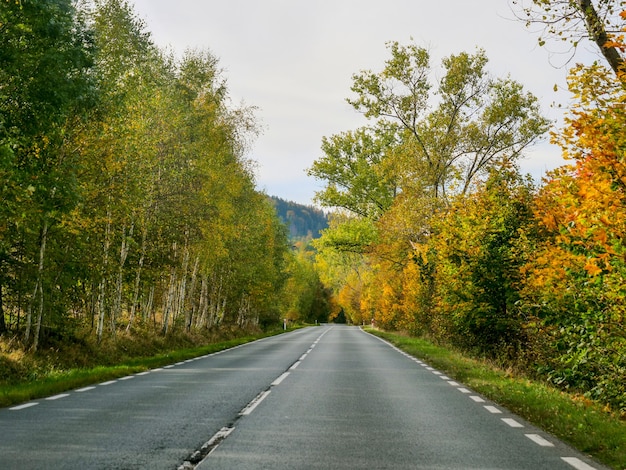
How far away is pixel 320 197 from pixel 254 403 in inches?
1212

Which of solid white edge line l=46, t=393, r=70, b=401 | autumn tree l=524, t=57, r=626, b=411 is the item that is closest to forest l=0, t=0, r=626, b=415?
autumn tree l=524, t=57, r=626, b=411

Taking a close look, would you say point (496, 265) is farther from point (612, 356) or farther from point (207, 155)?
point (207, 155)

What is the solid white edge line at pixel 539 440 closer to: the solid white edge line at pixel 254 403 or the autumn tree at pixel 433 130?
the solid white edge line at pixel 254 403

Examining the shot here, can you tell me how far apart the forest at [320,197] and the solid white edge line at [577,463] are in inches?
79.8

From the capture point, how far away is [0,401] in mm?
9414

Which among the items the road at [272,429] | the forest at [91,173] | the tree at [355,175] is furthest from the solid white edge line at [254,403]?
the tree at [355,175]

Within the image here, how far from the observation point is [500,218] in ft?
62.3

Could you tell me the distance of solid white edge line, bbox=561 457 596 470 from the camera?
19.2 feet

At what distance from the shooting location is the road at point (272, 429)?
602 cm

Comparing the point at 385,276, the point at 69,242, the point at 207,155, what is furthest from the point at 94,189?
the point at 385,276

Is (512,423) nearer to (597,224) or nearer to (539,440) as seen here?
(539,440)

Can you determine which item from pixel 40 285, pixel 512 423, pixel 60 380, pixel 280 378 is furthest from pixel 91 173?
pixel 512 423

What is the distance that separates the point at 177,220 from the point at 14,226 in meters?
9.28

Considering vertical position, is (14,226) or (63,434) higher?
(14,226)
